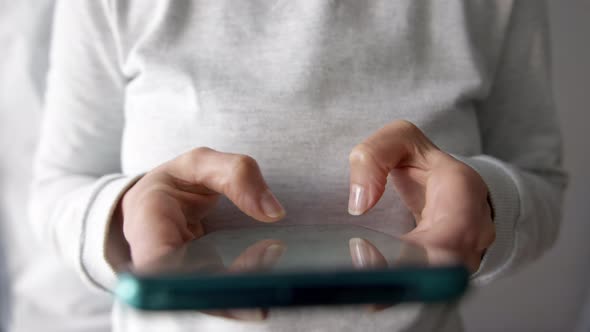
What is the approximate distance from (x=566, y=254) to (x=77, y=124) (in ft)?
1.93

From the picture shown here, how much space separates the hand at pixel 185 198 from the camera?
296 mm

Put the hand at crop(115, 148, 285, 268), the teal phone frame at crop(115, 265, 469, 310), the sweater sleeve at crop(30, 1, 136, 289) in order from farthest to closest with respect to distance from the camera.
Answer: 1. the sweater sleeve at crop(30, 1, 136, 289)
2. the hand at crop(115, 148, 285, 268)
3. the teal phone frame at crop(115, 265, 469, 310)

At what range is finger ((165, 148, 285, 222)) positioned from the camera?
296mm

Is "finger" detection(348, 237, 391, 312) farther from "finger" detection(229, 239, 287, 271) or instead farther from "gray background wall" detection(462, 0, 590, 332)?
"gray background wall" detection(462, 0, 590, 332)

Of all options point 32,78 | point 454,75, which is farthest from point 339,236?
point 32,78

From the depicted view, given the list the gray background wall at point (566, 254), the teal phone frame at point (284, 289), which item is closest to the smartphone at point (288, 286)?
the teal phone frame at point (284, 289)

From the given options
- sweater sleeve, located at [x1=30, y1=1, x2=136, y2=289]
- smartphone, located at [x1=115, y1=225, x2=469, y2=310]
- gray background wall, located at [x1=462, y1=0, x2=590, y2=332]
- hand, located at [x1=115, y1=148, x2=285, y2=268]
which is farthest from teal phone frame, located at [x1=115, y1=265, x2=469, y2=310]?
gray background wall, located at [x1=462, y1=0, x2=590, y2=332]

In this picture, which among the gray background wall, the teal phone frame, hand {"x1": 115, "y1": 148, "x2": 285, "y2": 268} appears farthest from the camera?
the gray background wall

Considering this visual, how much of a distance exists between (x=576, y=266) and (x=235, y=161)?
1.86ft

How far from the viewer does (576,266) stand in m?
0.69

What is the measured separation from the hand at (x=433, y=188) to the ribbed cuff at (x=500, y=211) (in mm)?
12

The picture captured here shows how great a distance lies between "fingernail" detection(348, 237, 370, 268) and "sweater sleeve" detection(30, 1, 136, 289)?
8.1 inches

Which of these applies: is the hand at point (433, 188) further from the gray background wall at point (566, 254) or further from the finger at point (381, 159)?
the gray background wall at point (566, 254)

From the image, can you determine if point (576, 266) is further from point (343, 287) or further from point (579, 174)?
point (343, 287)
